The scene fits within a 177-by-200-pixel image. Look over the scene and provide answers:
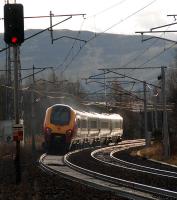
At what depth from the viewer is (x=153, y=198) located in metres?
15.1

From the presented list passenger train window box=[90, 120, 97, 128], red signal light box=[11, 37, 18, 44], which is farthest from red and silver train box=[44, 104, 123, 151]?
red signal light box=[11, 37, 18, 44]

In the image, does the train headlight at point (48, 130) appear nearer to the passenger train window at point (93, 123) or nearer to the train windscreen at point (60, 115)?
the train windscreen at point (60, 115)

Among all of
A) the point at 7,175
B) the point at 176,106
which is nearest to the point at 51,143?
the point at 176,106

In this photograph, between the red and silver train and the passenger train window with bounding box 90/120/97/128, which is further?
the passenger train window with bounding box 90/120/97/128

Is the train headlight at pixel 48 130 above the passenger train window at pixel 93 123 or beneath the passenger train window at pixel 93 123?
beneath

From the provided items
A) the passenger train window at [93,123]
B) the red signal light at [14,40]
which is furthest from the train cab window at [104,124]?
the red signal light at [14,40]

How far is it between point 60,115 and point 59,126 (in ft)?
2.41

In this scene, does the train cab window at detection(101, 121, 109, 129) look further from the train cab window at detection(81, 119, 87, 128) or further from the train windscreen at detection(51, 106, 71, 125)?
the train windscreen at detection(51, 106, 71, 125)

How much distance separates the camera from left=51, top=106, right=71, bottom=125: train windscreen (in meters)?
43.7

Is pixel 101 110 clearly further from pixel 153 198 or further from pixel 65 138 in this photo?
pixel 153 198

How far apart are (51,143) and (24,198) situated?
1118 inches

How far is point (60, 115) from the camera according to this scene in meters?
43.8

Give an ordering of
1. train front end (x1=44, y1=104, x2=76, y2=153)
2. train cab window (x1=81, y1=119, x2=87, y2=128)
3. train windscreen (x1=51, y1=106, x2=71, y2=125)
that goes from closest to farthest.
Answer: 1. train front end (x1=44, y1=104, x2=76, y2=153)
2. train windscreen (x1=51, y1=106, x2=71, y2=125)
3. train cab window (x1=81, y1=119, x2=87, y2=128)

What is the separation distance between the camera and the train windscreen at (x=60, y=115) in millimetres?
43688
